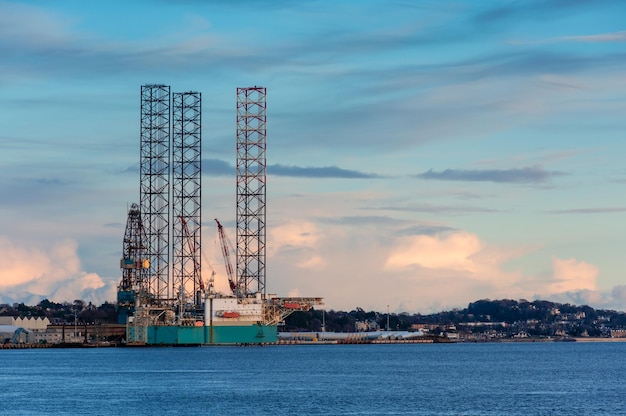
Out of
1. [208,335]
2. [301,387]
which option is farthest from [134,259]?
[301,387]

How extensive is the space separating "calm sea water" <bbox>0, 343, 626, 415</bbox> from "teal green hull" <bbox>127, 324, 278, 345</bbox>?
83.8ft

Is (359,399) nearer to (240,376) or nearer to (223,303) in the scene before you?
(240,376)

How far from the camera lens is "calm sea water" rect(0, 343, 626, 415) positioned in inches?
3071

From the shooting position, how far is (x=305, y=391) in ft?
298

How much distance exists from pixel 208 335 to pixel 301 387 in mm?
75175

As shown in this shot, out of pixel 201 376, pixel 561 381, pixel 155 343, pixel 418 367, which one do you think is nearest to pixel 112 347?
pixel 155 343

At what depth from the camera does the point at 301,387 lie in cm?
9512

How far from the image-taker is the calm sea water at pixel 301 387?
7800 cm

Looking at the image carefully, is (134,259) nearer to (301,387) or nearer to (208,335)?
Answer: (208,335)

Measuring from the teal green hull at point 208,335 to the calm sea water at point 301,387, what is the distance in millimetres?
25553

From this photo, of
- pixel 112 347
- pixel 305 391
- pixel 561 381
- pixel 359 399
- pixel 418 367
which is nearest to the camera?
pixel 359 399

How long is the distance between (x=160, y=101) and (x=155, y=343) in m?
36.0

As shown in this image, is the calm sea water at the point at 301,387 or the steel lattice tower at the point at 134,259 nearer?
the calm sea water at the point at 301,387

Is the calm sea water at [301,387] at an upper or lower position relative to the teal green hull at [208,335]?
lower
